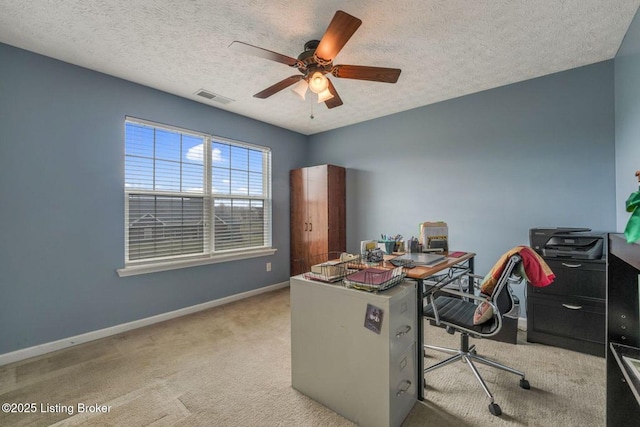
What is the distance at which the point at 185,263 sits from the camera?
10.6 ft

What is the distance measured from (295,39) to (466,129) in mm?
2309

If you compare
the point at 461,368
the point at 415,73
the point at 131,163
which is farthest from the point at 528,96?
the point at 131,163

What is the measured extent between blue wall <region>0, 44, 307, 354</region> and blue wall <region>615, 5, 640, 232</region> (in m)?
4.25

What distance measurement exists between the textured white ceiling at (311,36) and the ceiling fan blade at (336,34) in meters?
0.27

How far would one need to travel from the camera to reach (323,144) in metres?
4.70

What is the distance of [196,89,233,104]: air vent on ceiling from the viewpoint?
10.3ft

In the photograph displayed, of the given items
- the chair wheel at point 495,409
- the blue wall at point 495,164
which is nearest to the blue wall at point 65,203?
the blue wall at point 495,164

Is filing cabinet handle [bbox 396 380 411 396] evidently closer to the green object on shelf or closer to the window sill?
the green object on shelf

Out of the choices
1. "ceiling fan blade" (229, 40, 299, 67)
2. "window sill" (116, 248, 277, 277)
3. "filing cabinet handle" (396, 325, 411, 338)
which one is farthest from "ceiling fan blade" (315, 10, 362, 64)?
"window sill" (116, 248, 277, 277)

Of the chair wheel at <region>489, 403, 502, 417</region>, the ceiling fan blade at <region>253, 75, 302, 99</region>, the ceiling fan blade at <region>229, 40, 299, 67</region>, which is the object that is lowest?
the chair wheel at <region>489, 403, 502, 417</region>

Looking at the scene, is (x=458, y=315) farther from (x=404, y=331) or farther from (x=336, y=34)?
(x=336, y=34)

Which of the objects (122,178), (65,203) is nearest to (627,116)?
(122,178)

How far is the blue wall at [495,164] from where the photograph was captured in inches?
102

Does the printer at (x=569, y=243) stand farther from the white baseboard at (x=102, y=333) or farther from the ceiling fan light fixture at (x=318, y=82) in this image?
the white baseboard at (x=102, y=333)
